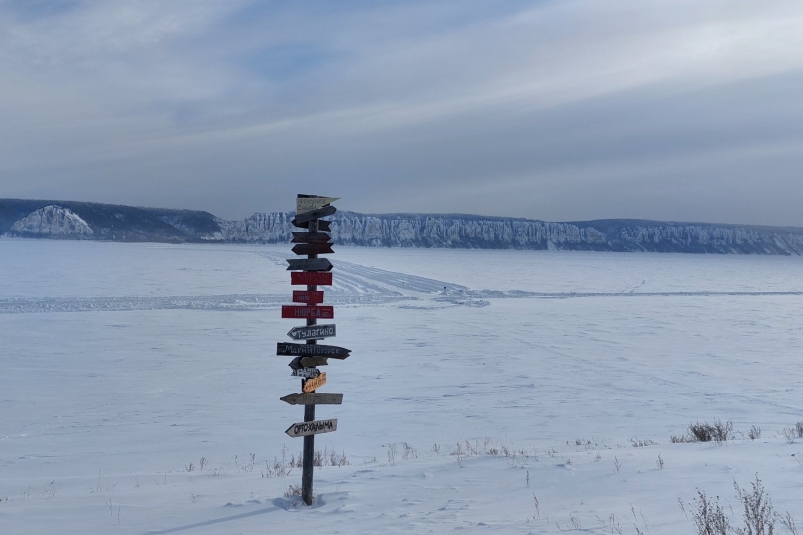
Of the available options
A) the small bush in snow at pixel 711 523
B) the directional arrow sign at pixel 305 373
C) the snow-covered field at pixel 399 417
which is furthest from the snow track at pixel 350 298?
the small bush in snow at pixel 711 523

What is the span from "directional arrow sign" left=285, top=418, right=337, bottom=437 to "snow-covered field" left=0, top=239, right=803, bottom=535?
667 millimetres

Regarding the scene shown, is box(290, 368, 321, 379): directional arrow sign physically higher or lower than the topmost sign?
lower

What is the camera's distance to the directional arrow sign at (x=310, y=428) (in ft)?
21.6

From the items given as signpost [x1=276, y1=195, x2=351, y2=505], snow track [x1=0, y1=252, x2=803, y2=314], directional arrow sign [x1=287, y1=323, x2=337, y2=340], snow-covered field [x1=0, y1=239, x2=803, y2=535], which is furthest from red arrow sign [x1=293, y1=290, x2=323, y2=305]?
snow track [x1=0, y1=252, x2=803, y2=314]

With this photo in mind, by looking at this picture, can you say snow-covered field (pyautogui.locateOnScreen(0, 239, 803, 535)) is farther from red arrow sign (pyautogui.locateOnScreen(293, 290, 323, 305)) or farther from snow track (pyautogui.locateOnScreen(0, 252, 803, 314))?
red arrow sign (pyautogui.locateOnScreen(293, 290, 323, 305))

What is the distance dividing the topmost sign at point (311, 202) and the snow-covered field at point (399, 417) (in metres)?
2.78

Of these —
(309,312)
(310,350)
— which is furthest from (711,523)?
(309,312)

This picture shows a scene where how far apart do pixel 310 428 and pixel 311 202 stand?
215cm

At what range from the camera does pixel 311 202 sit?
273 inches

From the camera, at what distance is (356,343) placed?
1947 cm

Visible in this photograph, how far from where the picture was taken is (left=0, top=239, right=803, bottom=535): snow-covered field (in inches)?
250

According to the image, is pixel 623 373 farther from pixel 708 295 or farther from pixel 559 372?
pixel 708 295

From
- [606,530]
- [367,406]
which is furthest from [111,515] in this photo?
[367,406]

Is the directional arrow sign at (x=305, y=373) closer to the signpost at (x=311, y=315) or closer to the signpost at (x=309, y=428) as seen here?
the signpost at (x=311, y=315)
